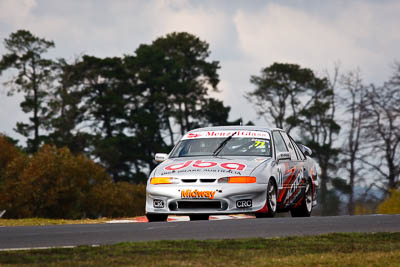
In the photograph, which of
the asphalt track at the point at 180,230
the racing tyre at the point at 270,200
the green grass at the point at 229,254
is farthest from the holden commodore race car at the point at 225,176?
the green grass at the point at 229,254

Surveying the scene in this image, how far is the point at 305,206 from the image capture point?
17.0 metres

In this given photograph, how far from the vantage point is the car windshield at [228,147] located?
15.5 meters

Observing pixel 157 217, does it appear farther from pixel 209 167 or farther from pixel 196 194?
pixel 209 167

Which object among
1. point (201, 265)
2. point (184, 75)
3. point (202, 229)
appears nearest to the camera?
point (201, 265)

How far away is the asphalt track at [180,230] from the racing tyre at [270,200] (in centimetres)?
77

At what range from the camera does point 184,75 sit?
258ft

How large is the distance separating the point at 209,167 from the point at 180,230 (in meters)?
2.36

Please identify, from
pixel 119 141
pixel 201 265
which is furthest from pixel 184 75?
pixel 201 265

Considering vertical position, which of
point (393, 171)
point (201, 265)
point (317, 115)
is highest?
point (317, 115)

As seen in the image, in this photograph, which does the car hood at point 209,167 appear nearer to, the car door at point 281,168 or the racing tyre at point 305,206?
the car door at point 281,168

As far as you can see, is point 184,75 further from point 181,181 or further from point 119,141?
point 181,181

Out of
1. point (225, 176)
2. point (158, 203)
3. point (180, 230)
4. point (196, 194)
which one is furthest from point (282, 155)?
point (180, 230)

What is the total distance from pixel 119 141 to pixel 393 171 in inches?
988

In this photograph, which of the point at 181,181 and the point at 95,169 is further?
the point at 95,169
